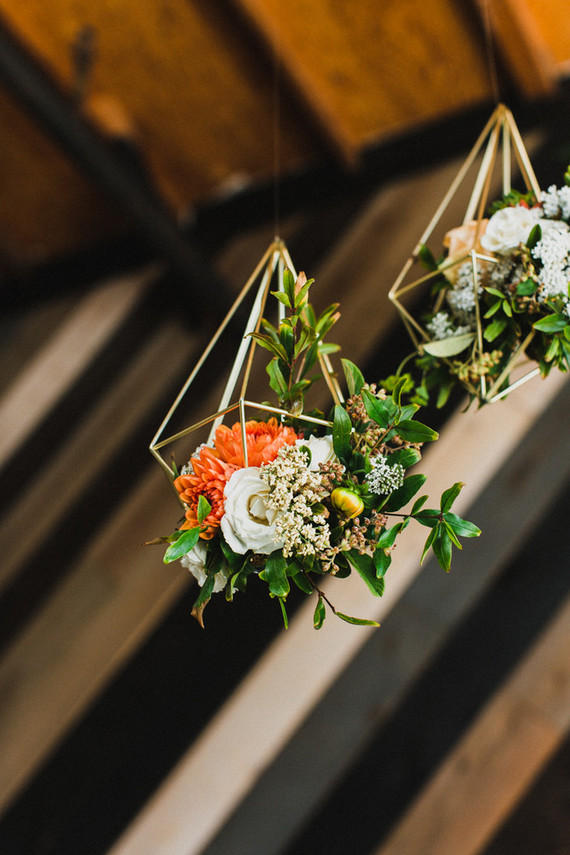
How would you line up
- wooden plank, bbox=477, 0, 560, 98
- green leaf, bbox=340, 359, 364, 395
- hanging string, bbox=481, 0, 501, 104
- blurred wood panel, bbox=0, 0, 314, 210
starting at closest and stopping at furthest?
green leaf, bbox=340, 359, 364, 395, hanging string, bbox=481, 0, 501, 104, wooden plank, bbox=477, 0, 560, 98, blurred wood panel, bbox=0, 0, 314, 210

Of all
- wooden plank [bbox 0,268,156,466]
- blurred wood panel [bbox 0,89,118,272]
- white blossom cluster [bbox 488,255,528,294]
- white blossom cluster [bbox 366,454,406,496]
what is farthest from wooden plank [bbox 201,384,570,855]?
blurred wood panel [bbox 0,89,118,272]

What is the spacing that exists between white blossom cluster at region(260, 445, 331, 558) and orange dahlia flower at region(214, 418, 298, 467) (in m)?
0.03

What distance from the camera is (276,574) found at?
932 mm

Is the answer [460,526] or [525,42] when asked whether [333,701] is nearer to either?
[460,526]

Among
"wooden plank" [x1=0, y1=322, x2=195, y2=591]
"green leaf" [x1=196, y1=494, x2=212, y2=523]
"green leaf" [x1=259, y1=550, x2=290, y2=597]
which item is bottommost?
"wooden plank" [x1=0, y1=322, x2=195, y2=591]

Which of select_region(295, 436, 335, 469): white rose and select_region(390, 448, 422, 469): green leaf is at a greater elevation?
select_region(295, 436, 335, 469): white rose

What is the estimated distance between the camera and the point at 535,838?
2.17 m

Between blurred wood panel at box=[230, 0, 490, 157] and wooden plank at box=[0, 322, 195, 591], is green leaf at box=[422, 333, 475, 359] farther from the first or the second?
wooden plank at box=[0, 322, 195, 591]

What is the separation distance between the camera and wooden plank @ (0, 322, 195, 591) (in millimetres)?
3389

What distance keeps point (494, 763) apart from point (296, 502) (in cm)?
176

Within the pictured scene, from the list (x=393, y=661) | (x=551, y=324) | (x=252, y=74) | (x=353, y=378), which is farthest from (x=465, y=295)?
(x=252, y=74)

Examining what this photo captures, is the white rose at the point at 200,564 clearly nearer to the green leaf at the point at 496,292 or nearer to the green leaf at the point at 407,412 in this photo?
the green leaf at the point at 407,412

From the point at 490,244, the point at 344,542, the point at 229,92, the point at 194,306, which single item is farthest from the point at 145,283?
the point at 344,542

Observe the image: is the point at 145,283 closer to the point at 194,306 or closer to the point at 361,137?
the point at 194,306
